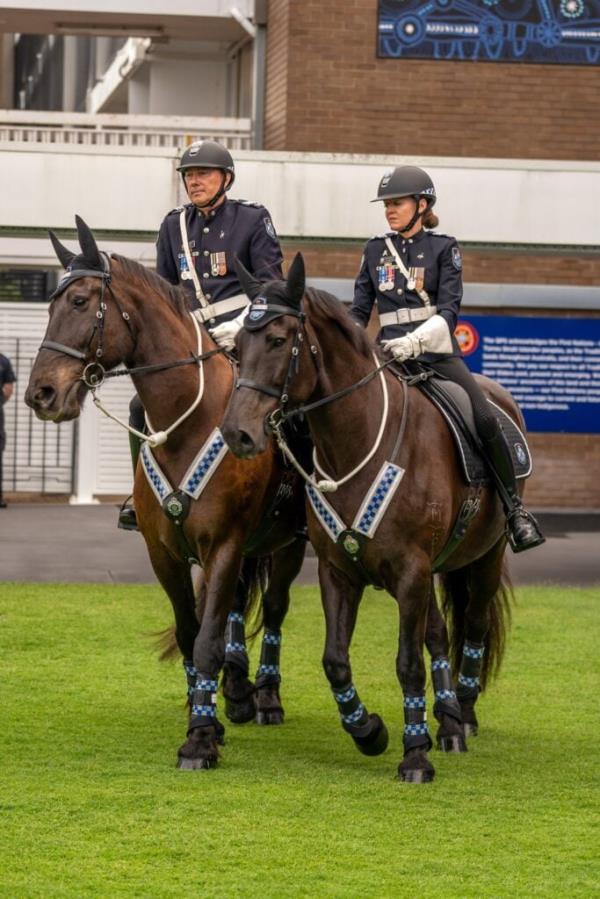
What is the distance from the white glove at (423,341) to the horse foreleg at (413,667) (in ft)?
3.20

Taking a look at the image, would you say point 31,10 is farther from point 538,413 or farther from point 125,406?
point 538,413

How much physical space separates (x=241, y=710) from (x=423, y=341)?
7.81ft

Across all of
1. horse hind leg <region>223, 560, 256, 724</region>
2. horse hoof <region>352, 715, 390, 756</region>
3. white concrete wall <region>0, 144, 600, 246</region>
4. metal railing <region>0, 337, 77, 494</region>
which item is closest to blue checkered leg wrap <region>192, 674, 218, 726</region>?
horse hoof <region>352, 715, 390, 756</region>

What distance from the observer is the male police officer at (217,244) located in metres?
8.46

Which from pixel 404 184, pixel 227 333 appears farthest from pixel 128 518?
pixel 404 184

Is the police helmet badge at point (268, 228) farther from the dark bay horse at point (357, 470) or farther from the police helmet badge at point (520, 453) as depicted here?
the police helmet badge at point (520, 453)

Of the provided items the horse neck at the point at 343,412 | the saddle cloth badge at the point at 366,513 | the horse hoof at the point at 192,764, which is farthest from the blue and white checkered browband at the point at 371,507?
the horse hoof at the point at 192,764

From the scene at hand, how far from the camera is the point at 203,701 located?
776 cm

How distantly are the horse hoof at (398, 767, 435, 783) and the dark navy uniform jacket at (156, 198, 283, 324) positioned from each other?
95.2 inches

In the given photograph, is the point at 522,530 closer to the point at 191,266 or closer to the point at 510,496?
the point at 510,496

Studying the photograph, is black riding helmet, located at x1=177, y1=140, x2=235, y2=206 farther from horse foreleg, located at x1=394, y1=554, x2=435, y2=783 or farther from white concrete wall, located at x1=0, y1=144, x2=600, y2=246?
white concrete wall, located at x1=0, y1=144, x2=600, y2=246

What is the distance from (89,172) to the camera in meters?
14.7

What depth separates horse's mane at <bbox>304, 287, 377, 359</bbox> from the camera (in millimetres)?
7336

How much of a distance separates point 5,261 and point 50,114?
315 cm
